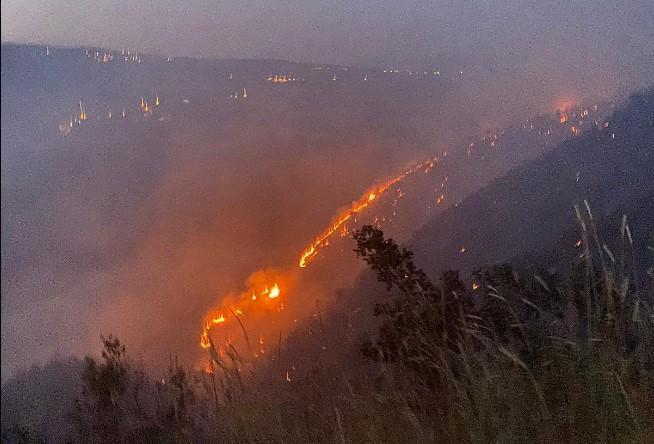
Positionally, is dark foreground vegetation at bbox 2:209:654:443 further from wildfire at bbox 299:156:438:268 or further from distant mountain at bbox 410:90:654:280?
wildfire at bbox 299:156:438:268

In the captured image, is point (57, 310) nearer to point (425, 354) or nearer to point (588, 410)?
point (425, 354)

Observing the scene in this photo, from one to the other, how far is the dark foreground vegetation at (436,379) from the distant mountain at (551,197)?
40 centimetres

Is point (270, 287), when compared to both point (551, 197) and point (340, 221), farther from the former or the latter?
point (551, 197)

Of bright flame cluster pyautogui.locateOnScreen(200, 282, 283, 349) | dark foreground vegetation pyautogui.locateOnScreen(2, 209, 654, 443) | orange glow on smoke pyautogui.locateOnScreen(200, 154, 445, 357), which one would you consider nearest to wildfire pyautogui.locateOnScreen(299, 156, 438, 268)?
orange glow on smoke pyautogui.locateOnScreen(200, 154, 445, 357)

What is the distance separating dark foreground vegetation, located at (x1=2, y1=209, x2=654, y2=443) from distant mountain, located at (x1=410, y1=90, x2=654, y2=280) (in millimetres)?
401

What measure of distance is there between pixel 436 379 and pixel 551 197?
186 centimetres

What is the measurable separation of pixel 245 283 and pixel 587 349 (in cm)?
241

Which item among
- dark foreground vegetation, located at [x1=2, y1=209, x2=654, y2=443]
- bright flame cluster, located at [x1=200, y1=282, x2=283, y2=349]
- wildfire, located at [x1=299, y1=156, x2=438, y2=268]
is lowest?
dark foreground vegetation, located at [x1=2, y1=209, x2=654, y2=443]

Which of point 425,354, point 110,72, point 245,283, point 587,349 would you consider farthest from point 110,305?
point 587,349

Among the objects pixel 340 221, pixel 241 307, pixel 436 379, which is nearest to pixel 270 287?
pixel 241 307

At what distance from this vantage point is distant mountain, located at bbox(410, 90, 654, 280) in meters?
3.94

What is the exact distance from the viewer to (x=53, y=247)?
4.20 metres

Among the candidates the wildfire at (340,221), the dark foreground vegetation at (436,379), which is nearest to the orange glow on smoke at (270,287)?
the wildfire at (340,221)

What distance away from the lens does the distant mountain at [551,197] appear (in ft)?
12.9
